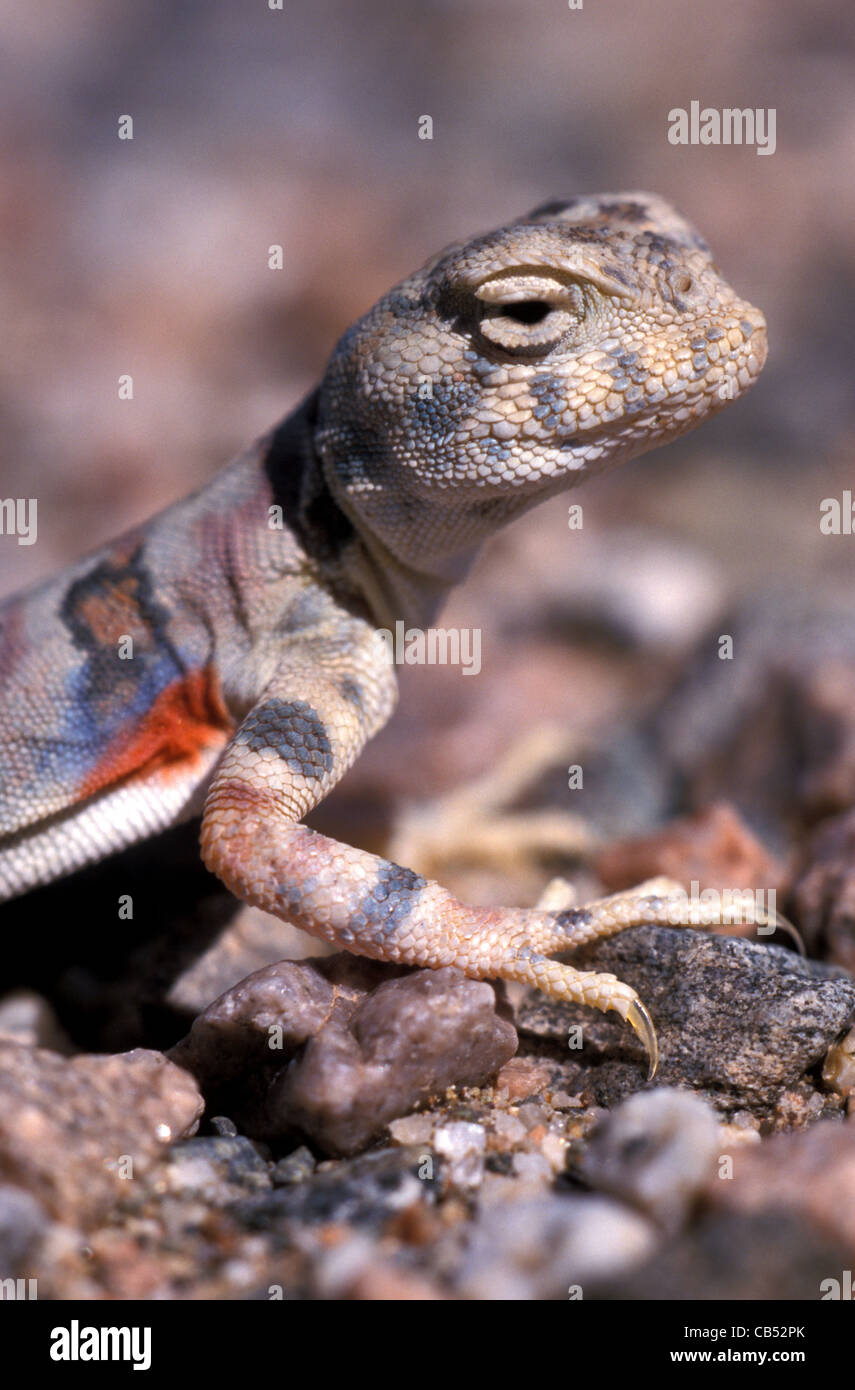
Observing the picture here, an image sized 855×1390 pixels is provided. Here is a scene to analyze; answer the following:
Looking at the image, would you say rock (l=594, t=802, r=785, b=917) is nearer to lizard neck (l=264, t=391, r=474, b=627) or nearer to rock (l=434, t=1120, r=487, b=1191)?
lizard neck (l=264, t=391, r=474, b=627)

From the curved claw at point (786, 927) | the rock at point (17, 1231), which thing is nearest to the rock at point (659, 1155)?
the curved claw at point (786, 927)

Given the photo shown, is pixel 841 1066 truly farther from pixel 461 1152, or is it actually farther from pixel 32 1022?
pixel 32 1022

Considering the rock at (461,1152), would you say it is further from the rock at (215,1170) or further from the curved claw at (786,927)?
the curved claw at (786,927)

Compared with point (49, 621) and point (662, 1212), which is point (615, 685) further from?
point (662, 1212)

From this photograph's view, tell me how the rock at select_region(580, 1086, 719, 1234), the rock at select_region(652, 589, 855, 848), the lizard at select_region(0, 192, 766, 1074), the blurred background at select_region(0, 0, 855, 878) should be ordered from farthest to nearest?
1. the blurred background at select_region(0, 0, 855, 878)
2. the rock at select_region(652, 589, 855, 848)
3. the lizard at select_region(0, 192, 766, 1074)
4. the rock at select_region(580, 1086, 719, 1234)

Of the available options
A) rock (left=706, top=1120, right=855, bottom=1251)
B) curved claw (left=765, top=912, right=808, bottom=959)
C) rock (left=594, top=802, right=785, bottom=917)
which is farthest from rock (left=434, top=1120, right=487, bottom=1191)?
rock (left=594, top=802, right=785, bottom=917)

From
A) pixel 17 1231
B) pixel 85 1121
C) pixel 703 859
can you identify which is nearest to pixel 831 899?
pixel 703 859
